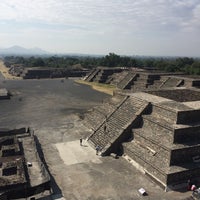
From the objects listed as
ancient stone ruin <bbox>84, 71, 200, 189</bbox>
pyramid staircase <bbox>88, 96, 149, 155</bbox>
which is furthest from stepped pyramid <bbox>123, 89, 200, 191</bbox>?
pyramid staircase <bbox>88, 96, 149, 155</bbox>

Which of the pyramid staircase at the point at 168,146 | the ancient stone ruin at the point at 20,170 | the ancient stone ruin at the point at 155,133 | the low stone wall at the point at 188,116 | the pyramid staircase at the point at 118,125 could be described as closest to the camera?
the ancient stone ruin at the point at 20,170

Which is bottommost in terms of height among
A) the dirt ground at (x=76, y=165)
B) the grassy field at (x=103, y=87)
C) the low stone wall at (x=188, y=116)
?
the dirt ground at (x=76, y=165)

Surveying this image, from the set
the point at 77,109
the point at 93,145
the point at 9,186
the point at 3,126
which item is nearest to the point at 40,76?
the point at 77,109

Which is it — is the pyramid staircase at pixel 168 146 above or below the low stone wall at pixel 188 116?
below

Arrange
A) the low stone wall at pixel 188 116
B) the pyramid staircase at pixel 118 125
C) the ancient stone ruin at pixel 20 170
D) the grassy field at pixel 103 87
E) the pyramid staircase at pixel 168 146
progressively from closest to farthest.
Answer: the ancient stone ruin at pixel 20 170 → the pyramid staircase at pixel 168 146 → the low stone wall at pixel 188 116 → the pyramid staircase at pixel 118 125 → the grassy field at pixel 103 87

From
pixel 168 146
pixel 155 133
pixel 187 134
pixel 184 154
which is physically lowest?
pixel 184 154

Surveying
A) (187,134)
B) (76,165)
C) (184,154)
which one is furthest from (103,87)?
(184,154)

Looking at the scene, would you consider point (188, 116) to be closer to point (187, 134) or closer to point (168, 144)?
point (187, 134)

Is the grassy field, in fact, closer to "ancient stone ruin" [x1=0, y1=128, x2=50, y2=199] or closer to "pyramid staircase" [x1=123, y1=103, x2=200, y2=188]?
"pyramid staircase" [x1=123, y1=103, x2=200, y2=188]

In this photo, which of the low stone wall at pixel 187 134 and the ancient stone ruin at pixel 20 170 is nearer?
the ancient stone ruin at pixel 20 170

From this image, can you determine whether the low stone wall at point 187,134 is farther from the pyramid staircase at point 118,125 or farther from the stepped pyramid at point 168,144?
the pyramid staircase at point 118,125

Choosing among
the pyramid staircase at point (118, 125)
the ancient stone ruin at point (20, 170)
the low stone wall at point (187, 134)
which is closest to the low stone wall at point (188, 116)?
the low stone wall at point (187, 134)

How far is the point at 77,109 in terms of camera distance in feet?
112

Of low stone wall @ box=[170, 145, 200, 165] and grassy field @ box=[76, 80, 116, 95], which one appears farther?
grassy field @ box=[76, 80, 116, 95]
